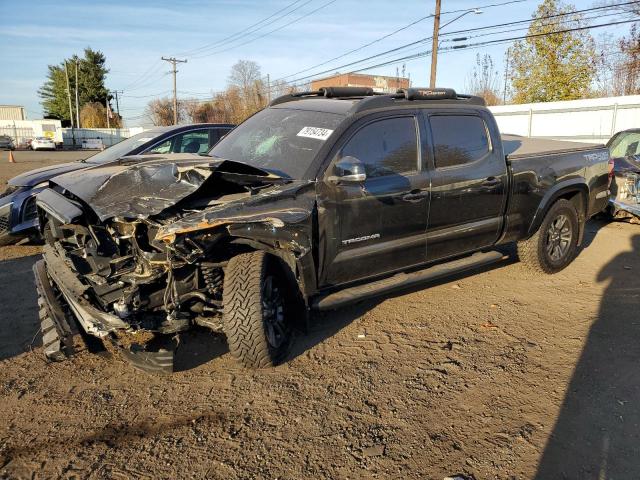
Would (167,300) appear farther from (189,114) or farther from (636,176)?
(189,114)

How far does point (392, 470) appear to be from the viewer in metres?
2.56

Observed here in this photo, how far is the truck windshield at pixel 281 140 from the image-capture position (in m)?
3.93

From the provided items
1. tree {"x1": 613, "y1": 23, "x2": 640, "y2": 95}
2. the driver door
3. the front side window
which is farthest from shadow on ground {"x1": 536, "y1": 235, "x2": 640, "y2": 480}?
tree {"x1": 613, "y1": 23, "x2": 640, "y2": 95}

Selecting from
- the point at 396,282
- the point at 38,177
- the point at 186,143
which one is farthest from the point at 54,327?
the point at 186,143

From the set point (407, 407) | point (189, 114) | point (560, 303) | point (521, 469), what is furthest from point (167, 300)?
point (189, 114)

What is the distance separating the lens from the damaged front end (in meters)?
3.16

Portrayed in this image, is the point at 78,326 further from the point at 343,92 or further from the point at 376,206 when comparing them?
the point at 343,92

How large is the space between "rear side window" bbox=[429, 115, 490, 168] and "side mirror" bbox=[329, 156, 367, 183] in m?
1.15

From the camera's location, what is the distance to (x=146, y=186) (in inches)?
132

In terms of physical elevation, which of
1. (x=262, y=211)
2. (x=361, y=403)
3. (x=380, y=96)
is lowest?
(x=361, y=403)

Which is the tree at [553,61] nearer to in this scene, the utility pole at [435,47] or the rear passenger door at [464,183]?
the utility pole at [435,47]

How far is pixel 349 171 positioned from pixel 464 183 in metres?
1.48

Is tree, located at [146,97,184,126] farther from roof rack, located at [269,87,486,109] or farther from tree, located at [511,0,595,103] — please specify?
roof rack, located at [269,87,486,109]

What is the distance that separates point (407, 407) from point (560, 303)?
2.62 metres
